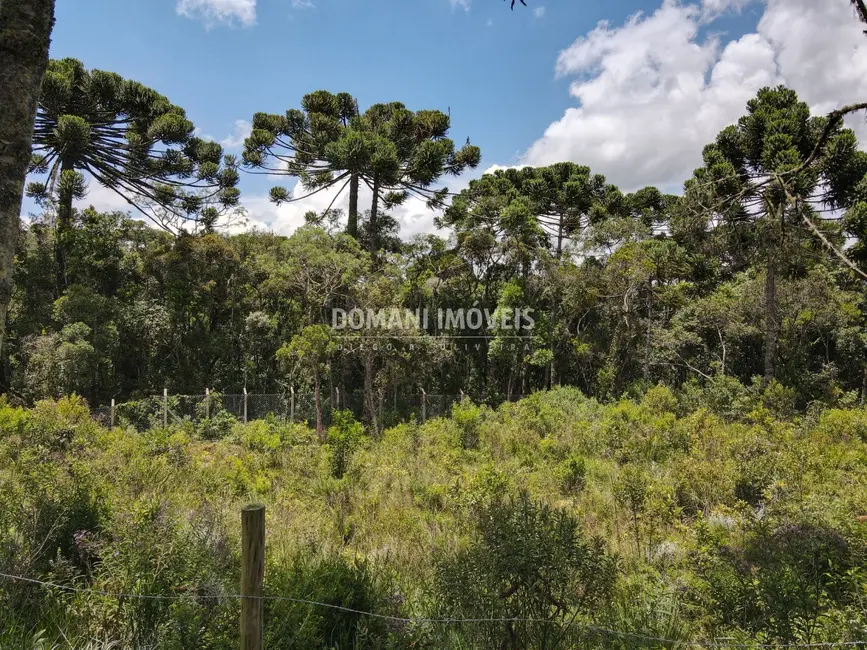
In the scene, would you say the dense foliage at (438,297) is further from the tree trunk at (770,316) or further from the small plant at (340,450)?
the small plant at (340,450)

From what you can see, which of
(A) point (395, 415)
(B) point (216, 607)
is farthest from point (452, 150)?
(B) point (216, 607)

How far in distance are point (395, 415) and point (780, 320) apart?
1167cm

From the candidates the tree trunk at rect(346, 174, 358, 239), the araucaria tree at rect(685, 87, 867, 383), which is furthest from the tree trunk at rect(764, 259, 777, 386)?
the tree trunk at rect(346, 174, 358, 239)

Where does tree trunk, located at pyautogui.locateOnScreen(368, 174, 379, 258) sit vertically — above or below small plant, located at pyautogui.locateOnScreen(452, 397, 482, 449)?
above

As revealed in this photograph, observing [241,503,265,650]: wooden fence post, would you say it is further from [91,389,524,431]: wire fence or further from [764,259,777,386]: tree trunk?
[764,259,777,386]: tree trunk

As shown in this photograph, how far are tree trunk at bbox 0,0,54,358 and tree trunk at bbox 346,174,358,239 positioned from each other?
45.6 ft

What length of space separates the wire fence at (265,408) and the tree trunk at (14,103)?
31.0 ft

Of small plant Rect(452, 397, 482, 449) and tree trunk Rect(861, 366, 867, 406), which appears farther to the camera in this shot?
tree trunk Rect(861, 366, 867, 406)

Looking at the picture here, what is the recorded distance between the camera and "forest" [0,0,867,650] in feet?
8.44

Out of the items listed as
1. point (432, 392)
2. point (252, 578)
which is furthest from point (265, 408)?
point (252, 578)

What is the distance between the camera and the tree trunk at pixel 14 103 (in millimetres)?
1968

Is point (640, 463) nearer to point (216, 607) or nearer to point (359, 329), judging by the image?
point (216, 607)

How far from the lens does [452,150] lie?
15.2m

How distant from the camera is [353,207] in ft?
53.5
